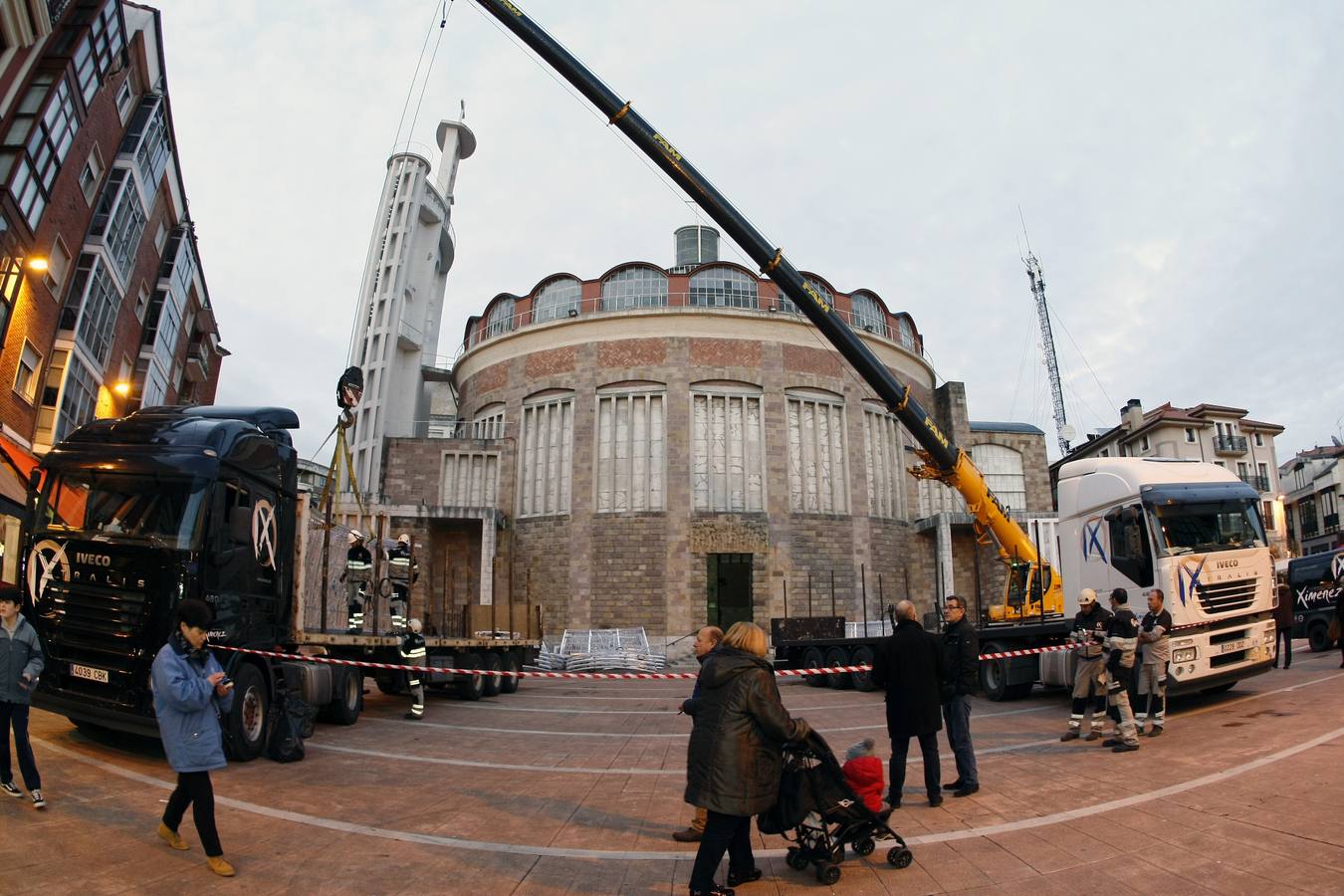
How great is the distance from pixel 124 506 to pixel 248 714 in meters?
2.44

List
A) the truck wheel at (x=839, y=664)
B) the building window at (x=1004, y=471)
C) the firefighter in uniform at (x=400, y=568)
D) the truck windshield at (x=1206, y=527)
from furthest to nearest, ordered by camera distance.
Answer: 1. the building window at (x=1004, y=471)
2. the truck wheel at (x=839, y=664)
3. the firefighter in uniform at (x=400, y=568)
4. the truck windshield at (x=1206, y=527)

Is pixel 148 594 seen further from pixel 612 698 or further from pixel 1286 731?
pixel 1286 731

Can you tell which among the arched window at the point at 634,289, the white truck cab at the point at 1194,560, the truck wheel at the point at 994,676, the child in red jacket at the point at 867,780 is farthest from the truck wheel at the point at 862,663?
the arched window at the point at 634,289

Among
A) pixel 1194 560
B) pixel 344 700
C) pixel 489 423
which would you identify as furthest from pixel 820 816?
pixel 489 423

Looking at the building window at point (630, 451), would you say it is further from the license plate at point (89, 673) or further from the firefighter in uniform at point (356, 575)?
the license plate at point (89, 673)

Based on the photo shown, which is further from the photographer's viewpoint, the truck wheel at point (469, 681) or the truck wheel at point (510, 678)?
the truck wheel at point (510, 678)

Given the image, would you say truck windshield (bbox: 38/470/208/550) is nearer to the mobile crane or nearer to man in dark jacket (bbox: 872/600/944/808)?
man in dark jacket (bbox: 872/600/944/808)

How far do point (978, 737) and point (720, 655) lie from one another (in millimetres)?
6561

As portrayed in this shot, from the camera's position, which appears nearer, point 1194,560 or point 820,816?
point 820,816

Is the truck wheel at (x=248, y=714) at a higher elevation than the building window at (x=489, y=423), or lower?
lower

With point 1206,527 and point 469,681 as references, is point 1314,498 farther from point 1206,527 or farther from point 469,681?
point 469,681

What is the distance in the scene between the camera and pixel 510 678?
17.0m

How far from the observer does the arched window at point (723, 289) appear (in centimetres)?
2998

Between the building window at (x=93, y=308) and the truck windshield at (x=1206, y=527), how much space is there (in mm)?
25254
